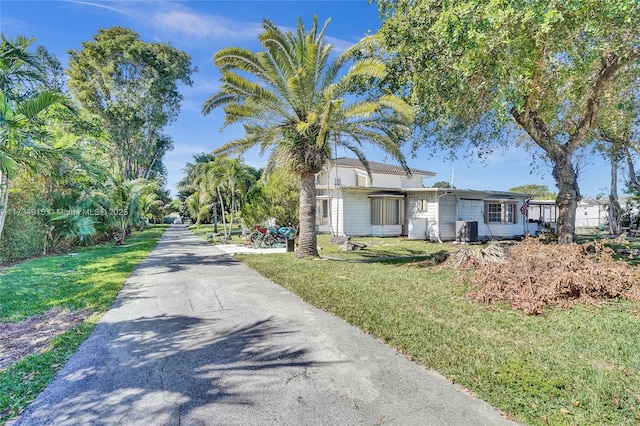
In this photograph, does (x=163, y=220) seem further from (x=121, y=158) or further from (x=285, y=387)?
(x=285, y=387)

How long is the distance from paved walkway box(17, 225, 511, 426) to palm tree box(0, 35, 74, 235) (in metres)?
4.29

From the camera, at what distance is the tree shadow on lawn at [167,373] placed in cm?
277

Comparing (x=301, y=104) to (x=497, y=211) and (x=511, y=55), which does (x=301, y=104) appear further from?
(x=497, y=211)

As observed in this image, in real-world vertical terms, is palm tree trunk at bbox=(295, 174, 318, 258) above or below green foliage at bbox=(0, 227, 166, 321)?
above

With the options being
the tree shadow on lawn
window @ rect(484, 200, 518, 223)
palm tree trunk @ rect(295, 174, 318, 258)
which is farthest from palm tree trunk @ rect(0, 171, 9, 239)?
window @ rect(484, 200, 518, 223)

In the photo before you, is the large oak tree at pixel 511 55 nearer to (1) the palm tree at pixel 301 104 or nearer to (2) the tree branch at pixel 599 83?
(2) the tree branch at pixel 599 83

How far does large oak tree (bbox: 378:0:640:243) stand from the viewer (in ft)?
21.1

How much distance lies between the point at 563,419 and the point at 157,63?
1211 inches

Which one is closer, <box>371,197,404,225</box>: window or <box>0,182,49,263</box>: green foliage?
<box>0,182,49,263</box>: green foliage

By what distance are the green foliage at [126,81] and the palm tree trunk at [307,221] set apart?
19361mm

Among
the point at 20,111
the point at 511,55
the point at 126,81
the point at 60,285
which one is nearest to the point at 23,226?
the point at 60,285

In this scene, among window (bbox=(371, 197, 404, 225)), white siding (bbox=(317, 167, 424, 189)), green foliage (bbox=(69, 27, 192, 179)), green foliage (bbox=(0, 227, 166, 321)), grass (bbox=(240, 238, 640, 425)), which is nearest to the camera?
grass (bbox=(240, 238, 640, 425))

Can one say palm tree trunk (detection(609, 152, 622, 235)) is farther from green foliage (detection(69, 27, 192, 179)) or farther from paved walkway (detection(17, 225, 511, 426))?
Answer: green foliage (detection(69, 27, 192, 179))

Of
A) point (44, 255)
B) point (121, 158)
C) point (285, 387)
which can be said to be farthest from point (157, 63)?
point (285, 387)
